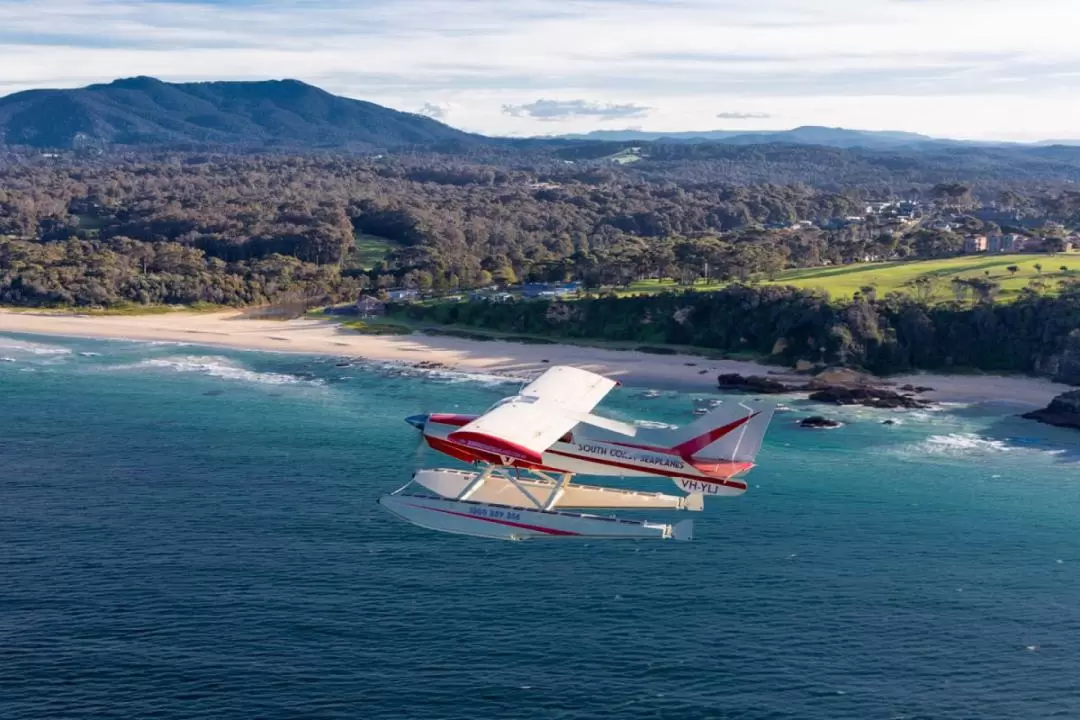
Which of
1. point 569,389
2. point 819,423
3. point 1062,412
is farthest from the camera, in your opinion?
point 1062,412

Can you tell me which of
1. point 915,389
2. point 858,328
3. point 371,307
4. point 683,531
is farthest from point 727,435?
point 371,307

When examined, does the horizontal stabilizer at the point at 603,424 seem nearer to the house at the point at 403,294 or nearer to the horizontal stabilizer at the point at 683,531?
the horizontal stabilizer at the point at 683,531

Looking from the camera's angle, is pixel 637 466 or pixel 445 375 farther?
pixel 445 375

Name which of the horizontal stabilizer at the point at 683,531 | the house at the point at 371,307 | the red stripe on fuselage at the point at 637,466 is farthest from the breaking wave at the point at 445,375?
the horizontal stabilizer at the point at 683,531

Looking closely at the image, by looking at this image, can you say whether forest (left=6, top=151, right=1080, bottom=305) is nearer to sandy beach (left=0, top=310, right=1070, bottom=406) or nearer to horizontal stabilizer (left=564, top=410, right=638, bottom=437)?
sandy beach (left=0, top=310, right=1070, bottom=406)

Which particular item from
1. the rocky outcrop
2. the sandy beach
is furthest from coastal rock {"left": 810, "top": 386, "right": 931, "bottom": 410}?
the rocky outcrop

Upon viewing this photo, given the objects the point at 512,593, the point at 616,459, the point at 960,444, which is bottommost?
the point at 512,593

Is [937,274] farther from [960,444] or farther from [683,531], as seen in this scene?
[683,531]
